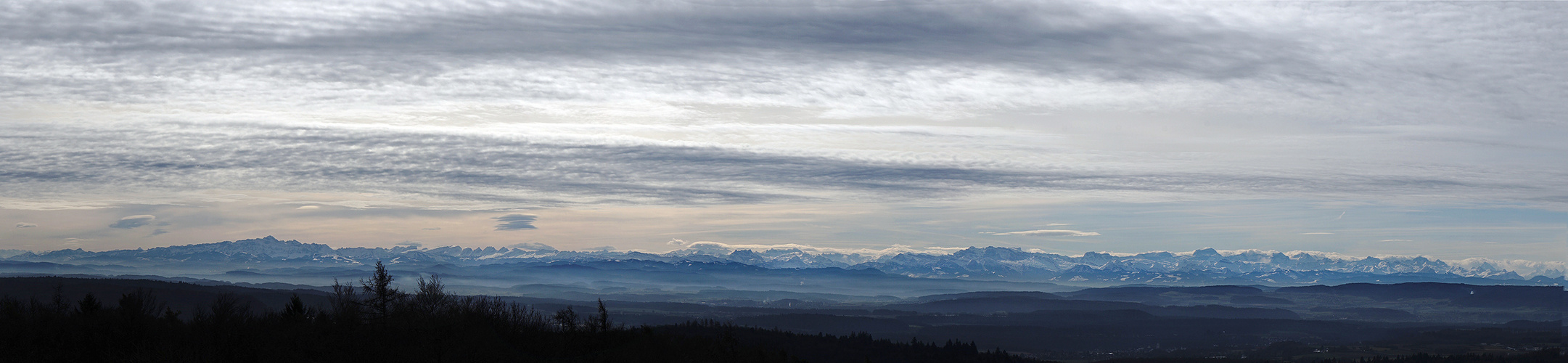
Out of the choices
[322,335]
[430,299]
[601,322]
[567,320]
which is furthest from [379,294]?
[601,322]

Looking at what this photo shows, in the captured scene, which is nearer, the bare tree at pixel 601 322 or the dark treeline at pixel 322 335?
the dark treeline at pixel 322 335

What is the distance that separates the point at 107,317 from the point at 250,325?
706 cm

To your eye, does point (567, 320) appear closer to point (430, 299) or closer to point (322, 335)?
point (430, 299)

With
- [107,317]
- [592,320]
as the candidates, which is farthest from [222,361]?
[592,320]

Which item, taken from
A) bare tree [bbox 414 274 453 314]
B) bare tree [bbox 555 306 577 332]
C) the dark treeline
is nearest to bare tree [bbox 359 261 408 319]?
the dark treeline

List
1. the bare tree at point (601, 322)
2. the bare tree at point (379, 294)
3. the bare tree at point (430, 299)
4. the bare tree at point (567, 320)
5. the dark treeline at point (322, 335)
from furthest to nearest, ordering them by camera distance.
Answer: the bare tree at point (601, 322), the bare tree at point (567, 320), the bare tree at point (379, 294), the bare tree at point (430, 299), the dark treeline at point (322, 335)

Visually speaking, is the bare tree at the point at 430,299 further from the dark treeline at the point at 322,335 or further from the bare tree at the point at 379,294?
the bare tree at the point at 379,294

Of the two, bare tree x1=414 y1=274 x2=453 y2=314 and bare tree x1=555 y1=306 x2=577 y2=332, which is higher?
bare tree x1=414 y1=274 x2=453 y2=314

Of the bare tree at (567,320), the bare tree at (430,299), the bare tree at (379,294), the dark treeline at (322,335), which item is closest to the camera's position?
the dark treeline at (322,335)

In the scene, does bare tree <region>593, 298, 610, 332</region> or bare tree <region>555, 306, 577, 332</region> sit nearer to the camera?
bare tree <region>555, 306, 577, 332</region>

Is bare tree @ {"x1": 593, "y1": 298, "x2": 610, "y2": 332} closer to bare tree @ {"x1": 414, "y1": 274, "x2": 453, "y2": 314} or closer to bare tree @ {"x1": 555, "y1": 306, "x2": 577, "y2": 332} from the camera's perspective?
bare tree @ {"x1": 555, "y1": 306, "x2": 577, "y2": 332}

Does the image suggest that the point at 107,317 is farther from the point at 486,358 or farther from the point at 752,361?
the point at 752,361

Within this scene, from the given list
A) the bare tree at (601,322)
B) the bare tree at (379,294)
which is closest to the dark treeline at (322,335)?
the bare tree at (379,294)

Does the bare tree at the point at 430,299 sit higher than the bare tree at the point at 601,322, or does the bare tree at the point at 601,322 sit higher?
the bare tree at the point at 430,299
